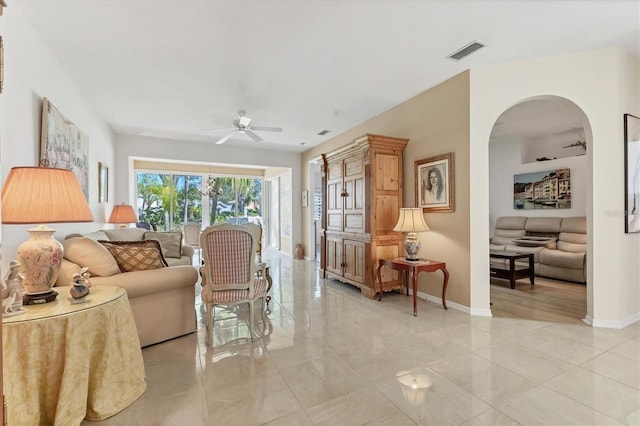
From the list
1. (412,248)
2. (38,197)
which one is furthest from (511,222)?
(38,197)

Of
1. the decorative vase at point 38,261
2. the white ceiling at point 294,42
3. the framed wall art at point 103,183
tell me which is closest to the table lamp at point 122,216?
the framed wall art at point 103,183

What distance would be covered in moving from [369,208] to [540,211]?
4.23 metres

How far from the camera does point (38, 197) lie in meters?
1.66

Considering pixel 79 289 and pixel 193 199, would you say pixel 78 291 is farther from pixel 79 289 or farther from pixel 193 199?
pixel 193 199

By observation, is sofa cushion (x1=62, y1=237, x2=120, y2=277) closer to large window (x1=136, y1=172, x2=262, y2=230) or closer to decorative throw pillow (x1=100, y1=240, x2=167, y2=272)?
decorative throw pillow (x1=100, y1=240, x2=167, y2=272)

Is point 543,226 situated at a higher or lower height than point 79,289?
higher

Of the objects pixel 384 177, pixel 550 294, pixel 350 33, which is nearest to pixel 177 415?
pixel 350 33

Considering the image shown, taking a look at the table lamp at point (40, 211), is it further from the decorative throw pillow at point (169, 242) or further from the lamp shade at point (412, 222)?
the lamp shade at point (412, 222)

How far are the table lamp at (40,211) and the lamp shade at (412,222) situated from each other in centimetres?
314

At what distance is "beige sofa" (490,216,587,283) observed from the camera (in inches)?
189

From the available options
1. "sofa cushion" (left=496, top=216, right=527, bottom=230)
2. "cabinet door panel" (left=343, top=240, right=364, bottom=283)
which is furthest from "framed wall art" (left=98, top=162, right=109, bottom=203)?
"sofa cushion" (left=496, top=216, right=527, bottom=230)

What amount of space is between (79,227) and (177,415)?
9.78 ft

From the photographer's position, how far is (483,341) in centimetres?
275

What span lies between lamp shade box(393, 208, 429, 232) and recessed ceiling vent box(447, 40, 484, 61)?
5.68ft
